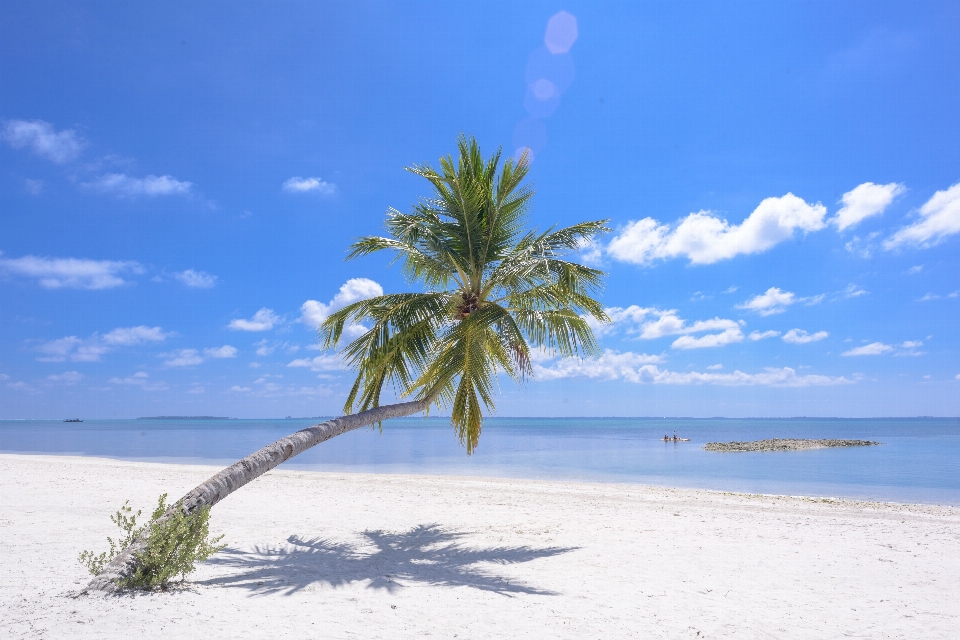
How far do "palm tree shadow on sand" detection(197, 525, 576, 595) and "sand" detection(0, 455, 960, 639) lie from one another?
4 centimetres

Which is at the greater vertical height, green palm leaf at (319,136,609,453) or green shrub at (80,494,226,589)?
green palm leaf at (319,136,609,453)

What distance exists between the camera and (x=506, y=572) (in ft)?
22.5

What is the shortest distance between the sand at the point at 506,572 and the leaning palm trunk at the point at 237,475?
0.28m

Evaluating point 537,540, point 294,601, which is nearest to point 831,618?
point 537,540

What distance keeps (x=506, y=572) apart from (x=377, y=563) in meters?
1.70

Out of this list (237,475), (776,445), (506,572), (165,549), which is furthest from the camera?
(776,445)

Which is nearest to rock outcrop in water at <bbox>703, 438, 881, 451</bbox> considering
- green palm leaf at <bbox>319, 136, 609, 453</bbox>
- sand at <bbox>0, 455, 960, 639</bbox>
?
sand at <bbox>0, 455, 960, 639</bbox>

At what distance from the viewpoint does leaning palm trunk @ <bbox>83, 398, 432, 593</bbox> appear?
17.7ft

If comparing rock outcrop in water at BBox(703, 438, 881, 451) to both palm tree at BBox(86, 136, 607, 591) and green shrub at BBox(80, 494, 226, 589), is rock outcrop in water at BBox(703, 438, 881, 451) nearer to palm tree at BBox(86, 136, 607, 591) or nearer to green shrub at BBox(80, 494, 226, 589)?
palm tree at BBox(86, 136, 607, 591)

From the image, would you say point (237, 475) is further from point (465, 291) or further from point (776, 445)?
point (776, 445)

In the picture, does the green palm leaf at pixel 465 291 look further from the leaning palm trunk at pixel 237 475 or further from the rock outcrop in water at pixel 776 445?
the rock outcrop in water at pixel 776 445

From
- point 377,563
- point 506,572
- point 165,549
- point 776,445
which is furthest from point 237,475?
point 776,445

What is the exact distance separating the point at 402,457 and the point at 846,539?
1073 inches

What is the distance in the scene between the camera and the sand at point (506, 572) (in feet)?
16.3
